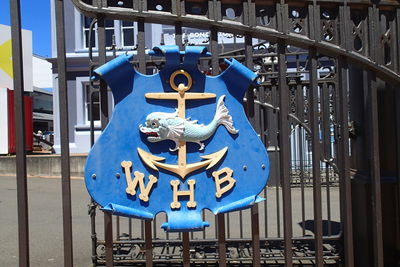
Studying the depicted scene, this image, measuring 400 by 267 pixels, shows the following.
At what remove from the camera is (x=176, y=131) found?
8.20 feet

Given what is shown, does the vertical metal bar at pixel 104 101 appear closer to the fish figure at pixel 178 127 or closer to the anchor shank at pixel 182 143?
Answer: the fish figure at pixel 178 127

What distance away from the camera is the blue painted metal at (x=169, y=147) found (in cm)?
249

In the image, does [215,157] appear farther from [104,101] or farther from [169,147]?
[104,101]

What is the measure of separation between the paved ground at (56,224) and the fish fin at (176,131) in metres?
2.58

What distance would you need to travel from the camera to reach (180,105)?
8.32 ft

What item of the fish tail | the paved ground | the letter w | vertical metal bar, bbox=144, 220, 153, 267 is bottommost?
the paved ground

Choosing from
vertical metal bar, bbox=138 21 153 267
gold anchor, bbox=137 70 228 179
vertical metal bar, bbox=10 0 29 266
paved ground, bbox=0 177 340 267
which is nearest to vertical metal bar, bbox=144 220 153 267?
vertical metal bar, bbox=138 21 153 267

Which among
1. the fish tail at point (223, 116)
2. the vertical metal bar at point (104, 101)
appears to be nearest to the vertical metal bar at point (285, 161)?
the fish tail at point (223, 116)

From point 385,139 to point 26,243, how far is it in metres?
3.11

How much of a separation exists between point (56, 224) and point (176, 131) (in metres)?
5.41

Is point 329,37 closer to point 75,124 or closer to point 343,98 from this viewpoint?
point 343,98

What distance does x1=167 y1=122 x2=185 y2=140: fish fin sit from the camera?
249cm

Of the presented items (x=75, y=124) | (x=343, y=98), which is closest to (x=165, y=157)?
(x=343, y=98)

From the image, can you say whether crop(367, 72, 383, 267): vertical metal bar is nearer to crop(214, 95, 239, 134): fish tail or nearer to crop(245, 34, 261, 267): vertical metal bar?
crop(245, 34, 261, 267): vertical metal bar
